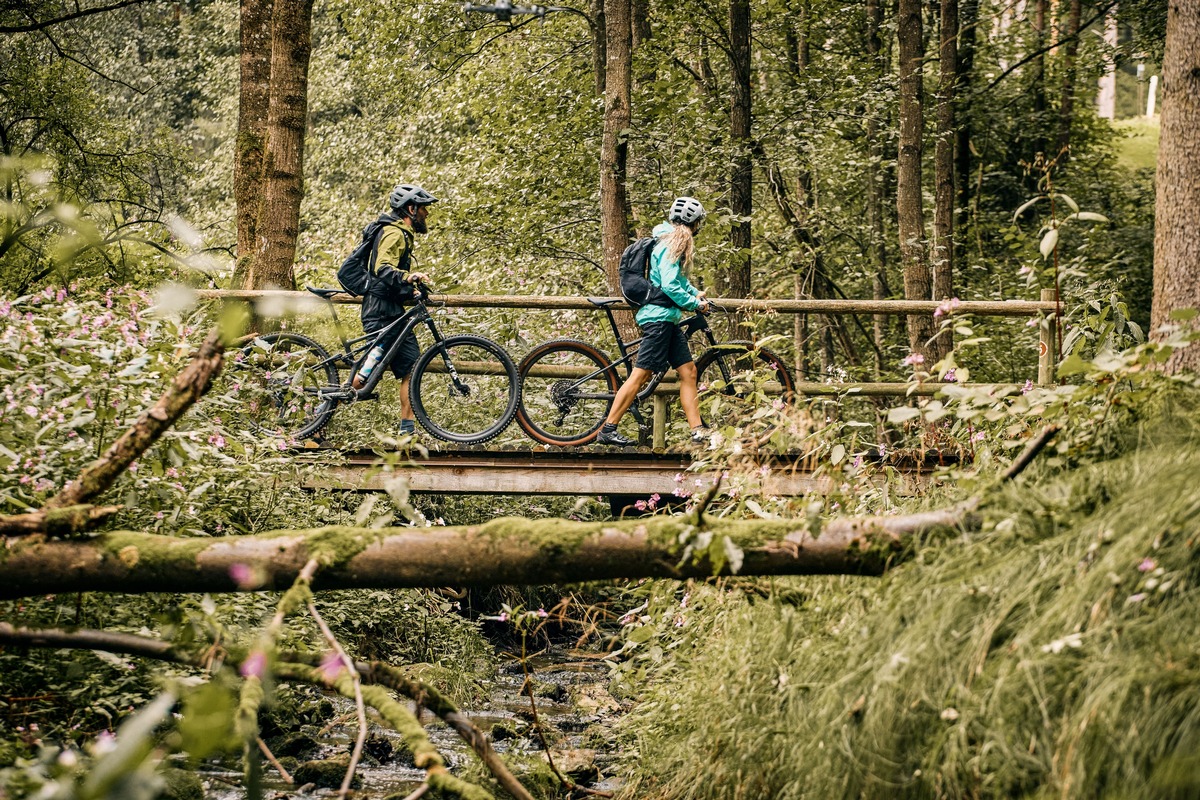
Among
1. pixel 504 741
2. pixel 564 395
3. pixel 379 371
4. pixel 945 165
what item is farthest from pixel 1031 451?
pixel 945 165

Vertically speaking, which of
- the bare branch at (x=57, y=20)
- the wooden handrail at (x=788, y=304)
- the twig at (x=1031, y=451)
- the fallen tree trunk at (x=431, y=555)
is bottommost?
the fallen tree trunk at (x=431, y=555)

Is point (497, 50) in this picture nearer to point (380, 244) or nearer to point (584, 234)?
point (584, 234)

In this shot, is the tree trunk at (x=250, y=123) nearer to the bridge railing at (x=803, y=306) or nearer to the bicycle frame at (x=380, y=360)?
the bridge railing at (x=803, y=306)

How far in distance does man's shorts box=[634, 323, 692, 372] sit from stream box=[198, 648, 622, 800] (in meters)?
2.32

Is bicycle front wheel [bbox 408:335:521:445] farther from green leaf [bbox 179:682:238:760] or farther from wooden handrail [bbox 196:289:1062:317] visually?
green leaf [bbox 179:682:238:760]

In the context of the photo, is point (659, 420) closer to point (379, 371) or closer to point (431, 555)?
point (379, 371)

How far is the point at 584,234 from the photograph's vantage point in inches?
589

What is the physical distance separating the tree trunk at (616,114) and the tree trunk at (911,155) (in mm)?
3208

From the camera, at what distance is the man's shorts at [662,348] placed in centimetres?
850

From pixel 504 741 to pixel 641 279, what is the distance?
11.4 feet

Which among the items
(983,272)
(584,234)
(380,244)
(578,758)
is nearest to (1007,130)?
(983,272)

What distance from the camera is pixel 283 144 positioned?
9039 mm

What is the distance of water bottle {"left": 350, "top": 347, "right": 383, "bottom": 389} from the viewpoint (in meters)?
8.91

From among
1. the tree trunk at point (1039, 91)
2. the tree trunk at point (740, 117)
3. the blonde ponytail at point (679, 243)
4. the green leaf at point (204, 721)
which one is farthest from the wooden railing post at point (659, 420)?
the tree trunk at point (1039, 91)
